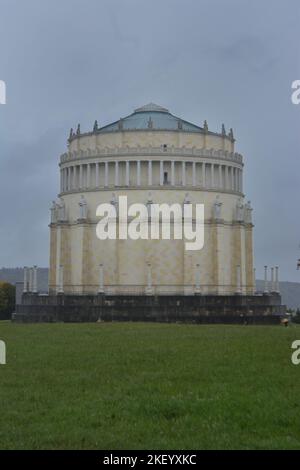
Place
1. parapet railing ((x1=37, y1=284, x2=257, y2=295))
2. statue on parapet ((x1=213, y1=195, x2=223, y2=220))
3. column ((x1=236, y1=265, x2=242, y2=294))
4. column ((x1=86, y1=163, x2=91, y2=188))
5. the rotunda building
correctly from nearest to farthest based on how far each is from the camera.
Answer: parapet railing ((x1=37, y1=284, x2=257, y2=295)), the rotunda building, column ((x1=236, y1=265, x2=242, y2=294)), statue on parapet ((x1=213, y1=195, x2=223, y2=220)), column ((x1=86, y1=163, x2=91, y2=188))

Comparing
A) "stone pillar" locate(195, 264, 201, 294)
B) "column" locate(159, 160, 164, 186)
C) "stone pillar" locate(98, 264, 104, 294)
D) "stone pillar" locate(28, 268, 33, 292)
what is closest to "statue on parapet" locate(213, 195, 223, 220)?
"stone pillar" locate(195, 264, 201, 294)

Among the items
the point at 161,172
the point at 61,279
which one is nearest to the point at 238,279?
the point at 161,172

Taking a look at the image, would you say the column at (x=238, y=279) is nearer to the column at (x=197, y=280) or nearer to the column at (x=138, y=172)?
the column at (x=197, y=280)

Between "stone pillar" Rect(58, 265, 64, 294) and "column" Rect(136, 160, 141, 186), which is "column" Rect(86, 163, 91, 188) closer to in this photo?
"column" Rect(136, 160, 141, 186)

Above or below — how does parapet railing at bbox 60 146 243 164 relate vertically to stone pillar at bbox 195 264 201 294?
above

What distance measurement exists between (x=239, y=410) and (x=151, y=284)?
52.2 meters

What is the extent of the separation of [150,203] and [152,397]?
170 ft

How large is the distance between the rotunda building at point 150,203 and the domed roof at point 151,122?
11 cm

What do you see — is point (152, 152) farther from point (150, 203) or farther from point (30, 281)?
point (30, 281)

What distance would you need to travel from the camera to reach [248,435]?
1681 centimetres

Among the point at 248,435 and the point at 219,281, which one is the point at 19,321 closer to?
the point at 219,281

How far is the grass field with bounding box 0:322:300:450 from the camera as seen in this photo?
16.6m

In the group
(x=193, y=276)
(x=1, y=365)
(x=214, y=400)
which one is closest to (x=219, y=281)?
(x=193, y=276)

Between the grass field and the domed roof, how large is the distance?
44976mm
